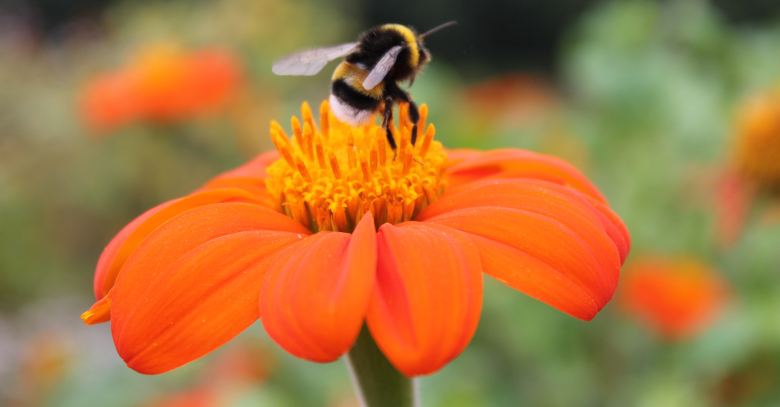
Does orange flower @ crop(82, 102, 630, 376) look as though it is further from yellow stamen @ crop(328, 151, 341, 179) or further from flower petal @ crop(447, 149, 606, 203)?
flower petal @ crop(447, 149, 606, 203)

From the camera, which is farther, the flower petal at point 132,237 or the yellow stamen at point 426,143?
the yellow stamen at point 426,143

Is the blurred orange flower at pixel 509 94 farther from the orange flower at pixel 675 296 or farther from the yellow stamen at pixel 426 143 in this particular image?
the yellow stamen at pixel 426 143

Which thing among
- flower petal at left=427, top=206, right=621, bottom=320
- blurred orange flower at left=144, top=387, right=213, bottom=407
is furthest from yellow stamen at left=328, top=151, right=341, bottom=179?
blurred orange flower at left=144, top=387, right=213, bottom=407

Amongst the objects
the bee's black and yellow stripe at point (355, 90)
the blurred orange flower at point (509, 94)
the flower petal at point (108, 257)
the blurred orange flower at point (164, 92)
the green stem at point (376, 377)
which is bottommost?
the blurred orange flower at point (509, 94)

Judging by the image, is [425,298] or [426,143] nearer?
[425,298]

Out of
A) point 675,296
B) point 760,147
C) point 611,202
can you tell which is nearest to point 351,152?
point 675,296

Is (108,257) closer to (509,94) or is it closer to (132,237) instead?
(132,237)

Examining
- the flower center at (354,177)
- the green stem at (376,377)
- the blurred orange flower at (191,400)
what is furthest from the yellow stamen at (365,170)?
the blurred orange flower at (191,400)
